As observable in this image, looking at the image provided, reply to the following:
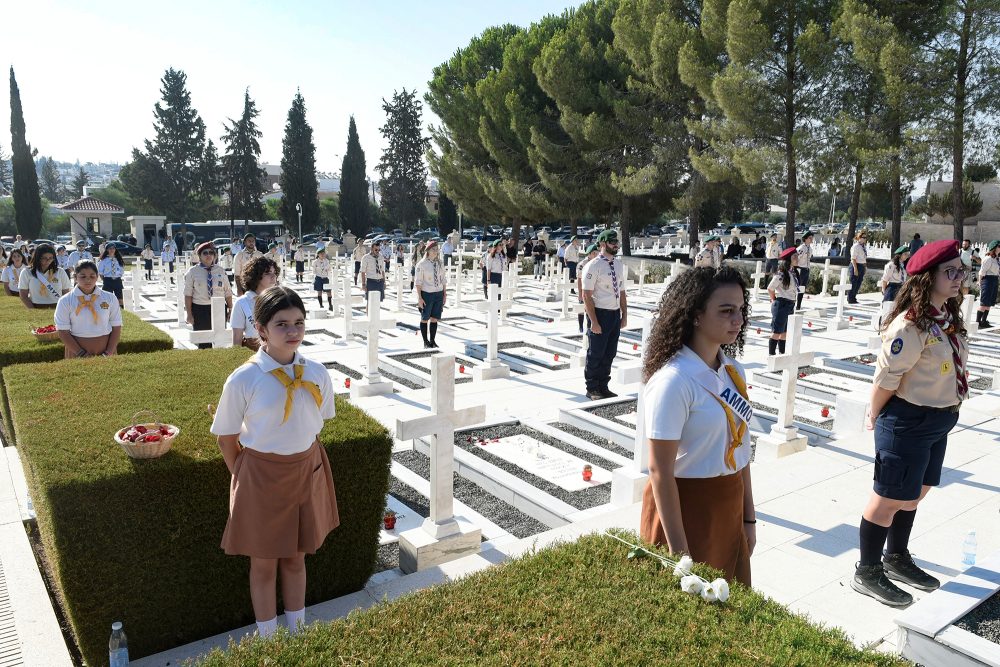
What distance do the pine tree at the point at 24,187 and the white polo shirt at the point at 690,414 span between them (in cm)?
5498

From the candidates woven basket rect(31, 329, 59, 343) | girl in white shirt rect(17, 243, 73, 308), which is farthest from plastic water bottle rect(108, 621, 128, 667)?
girl in white shirt rect(17, 243, 73, 308)

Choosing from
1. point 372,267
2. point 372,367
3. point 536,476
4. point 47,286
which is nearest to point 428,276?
point 372,367

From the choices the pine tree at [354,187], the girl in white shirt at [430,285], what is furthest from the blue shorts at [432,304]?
the pine tree at [354,187]

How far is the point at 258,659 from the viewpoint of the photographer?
2.00 meters

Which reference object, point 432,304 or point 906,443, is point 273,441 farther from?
point 432,304

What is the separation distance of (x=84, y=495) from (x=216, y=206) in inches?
2437

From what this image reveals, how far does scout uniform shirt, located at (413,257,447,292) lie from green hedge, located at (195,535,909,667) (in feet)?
28.9

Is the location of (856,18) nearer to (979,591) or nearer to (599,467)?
(599,467)

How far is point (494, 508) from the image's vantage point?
5.55 meters

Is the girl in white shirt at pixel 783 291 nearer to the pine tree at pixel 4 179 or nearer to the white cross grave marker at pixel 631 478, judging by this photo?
the white cross grave marker at pixel 631 478

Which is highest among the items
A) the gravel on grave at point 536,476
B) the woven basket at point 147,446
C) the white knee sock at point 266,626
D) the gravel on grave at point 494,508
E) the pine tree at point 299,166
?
the pine tree at point 299,166

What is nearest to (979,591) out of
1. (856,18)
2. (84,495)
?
(84,495)

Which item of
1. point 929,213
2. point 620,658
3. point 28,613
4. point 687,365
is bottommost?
point 28,613

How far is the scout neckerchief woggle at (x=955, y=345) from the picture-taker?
11.7 ft
